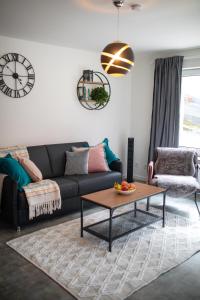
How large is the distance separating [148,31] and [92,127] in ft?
6.90

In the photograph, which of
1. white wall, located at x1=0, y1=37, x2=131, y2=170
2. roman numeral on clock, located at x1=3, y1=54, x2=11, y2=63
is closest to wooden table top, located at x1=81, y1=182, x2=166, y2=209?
white wall, located at x1=0, y1=37, x2=131, y2=170

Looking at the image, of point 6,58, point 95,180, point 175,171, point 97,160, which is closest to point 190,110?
point 175,171

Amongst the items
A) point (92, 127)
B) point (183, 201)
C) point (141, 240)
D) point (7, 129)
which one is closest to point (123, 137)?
point (92, 127)

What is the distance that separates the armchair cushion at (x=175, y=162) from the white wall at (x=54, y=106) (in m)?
1.32

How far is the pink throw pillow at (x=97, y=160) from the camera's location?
4363mm

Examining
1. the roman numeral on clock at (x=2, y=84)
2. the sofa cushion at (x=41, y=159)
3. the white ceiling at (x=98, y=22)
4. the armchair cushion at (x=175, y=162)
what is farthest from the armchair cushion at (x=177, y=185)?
the roman numeral on clock at (x=2, y=84)

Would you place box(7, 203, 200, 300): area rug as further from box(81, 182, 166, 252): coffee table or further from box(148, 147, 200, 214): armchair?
box(148, 147, 200, 214): armchair

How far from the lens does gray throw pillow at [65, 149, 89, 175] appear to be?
4211mm

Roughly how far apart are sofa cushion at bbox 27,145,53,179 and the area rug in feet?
3.14

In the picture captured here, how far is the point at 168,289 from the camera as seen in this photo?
2.25 m

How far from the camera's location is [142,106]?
5566 millimetres

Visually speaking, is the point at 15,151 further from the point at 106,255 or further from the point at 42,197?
the point at 106,255

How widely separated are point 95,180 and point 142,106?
220 centimetres

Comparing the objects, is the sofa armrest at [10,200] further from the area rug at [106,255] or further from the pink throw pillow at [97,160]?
the pink throw pillow at [97,160]
